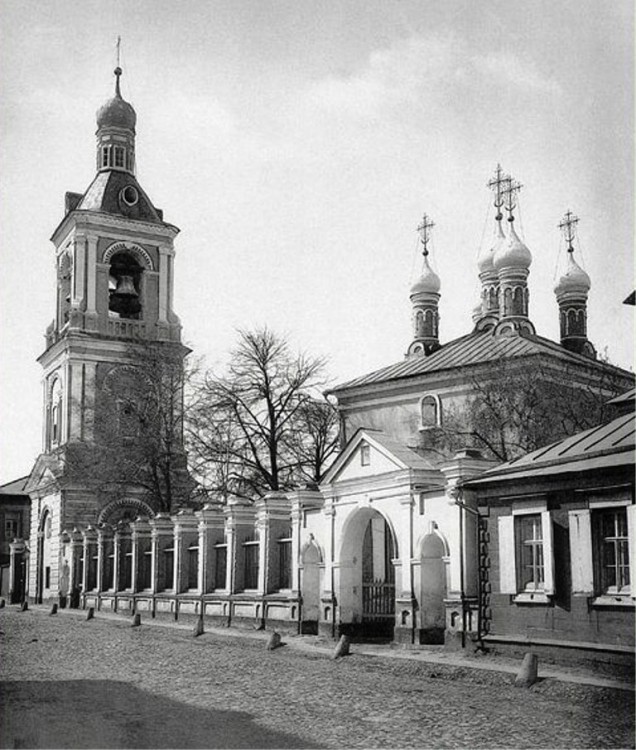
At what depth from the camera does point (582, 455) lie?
14164 mm

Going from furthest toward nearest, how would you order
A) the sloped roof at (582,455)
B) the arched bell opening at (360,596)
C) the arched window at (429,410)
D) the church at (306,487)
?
the arched window at (429,410)
the arched bell opening at (360,596)
the church at (306,487)
the sloped roof at (582,455)

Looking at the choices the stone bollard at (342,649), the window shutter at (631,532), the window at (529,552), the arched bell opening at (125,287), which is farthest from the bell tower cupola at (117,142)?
the window shutter at (631,532)

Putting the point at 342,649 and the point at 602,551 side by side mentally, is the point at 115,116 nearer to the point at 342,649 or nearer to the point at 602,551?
the point at 342,649

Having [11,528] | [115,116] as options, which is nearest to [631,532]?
[115,116]

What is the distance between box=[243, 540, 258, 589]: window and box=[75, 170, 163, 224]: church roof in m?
22.2

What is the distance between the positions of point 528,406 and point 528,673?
13.6m

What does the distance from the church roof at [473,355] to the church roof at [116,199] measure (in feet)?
45.9

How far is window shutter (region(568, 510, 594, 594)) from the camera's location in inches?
545

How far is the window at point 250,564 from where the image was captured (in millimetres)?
23844

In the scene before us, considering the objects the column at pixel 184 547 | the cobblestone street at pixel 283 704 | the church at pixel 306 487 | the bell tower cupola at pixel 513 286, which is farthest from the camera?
the bell tower cupola at pixel 513 286

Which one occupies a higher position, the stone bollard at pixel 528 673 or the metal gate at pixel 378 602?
the metal gate at pixel 378 602

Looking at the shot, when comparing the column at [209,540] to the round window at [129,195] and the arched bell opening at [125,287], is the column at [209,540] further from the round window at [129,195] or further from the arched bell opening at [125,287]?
the round window at [129,195]

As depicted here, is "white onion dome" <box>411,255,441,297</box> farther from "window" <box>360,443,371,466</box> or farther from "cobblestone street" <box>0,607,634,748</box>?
"cobblestone street" <box>0,607,634,748</box>

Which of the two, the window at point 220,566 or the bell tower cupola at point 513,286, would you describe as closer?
the window at point 220,566
